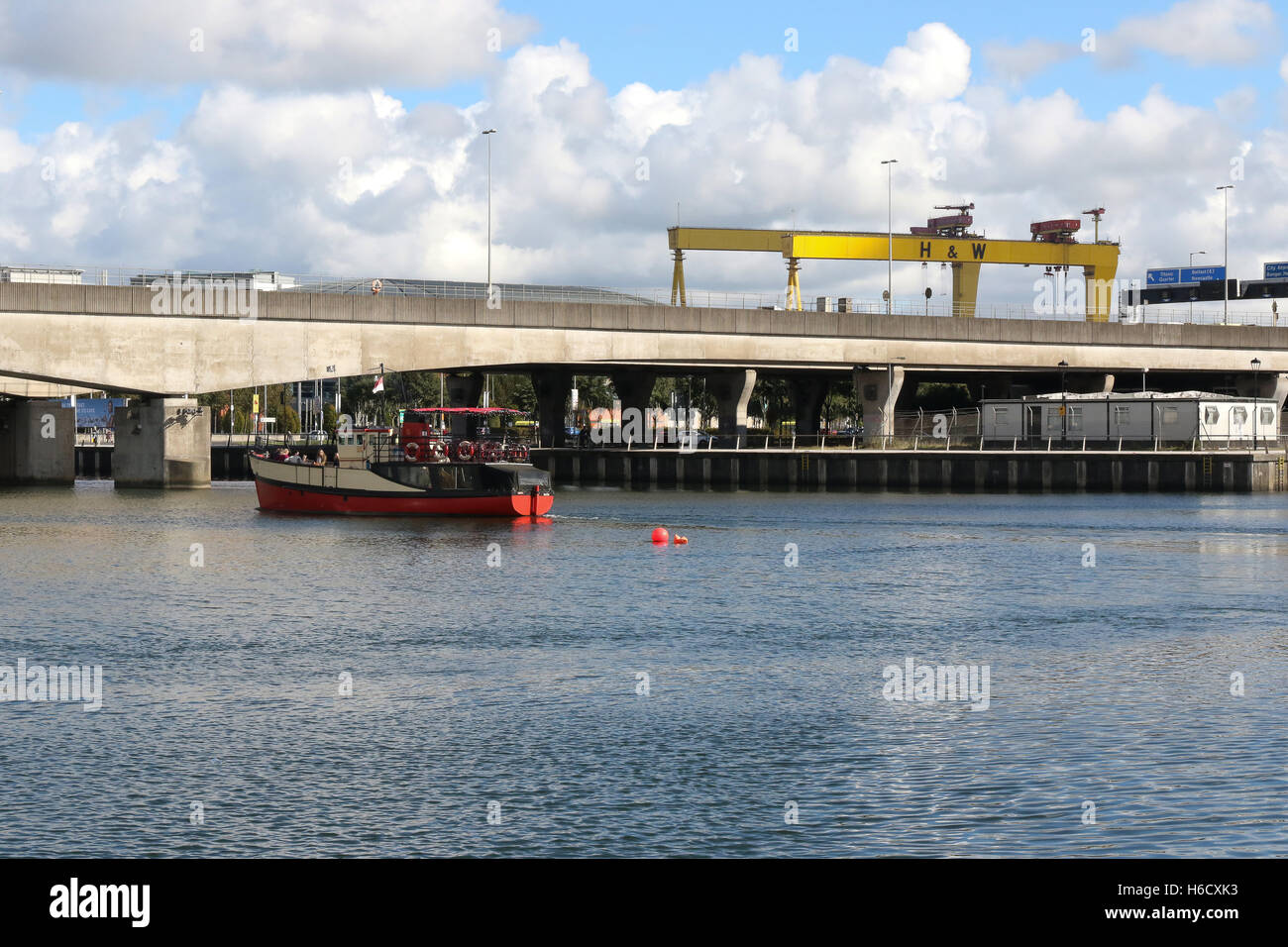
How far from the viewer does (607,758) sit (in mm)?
25094

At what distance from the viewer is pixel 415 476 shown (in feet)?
253

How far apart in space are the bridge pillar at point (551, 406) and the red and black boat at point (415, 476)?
3696cm

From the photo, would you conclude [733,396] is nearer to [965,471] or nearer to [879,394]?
[879,394]

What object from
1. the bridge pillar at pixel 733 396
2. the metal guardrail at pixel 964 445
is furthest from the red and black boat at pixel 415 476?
the bridge pillar at pixel 733 396

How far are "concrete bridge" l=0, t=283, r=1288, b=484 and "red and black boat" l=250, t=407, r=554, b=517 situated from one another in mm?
9647

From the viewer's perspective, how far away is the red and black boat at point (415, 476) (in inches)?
3009

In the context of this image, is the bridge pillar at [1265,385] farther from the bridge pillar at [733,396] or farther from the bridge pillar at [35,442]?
the bridge pillar at [35,442]

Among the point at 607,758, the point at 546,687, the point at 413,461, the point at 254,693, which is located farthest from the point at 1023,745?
the point at 413,461

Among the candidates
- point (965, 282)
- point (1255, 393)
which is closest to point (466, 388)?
point (965, 282)

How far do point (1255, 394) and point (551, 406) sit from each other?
53228mm

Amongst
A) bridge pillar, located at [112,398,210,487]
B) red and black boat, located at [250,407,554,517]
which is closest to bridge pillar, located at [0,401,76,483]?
bridge pillar, located at [112,398,210,487]

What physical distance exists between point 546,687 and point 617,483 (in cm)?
8030

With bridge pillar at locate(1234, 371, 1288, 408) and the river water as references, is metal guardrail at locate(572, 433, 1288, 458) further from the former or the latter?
the river water
